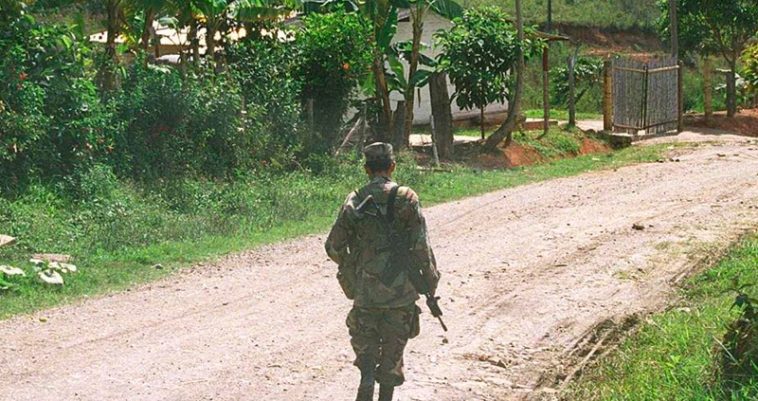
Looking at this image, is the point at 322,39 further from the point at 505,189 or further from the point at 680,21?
the point at 680,21

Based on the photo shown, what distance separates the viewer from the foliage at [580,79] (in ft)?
115

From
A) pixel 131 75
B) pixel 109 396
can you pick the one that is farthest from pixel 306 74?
pixel 109 396

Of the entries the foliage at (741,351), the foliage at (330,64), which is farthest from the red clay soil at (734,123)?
the foliage at (741,351)

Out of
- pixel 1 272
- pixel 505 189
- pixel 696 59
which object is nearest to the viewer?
pixel 1 272

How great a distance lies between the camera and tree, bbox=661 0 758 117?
30.0m

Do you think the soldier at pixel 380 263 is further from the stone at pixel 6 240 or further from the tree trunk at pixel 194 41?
the tree trunk at pixel 194 41

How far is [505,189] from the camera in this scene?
709 inches

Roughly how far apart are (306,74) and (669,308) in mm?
10939

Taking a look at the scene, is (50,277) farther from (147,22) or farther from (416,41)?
(416,41)

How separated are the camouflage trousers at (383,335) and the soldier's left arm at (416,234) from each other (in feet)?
0.88

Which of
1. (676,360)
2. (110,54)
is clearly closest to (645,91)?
(110,54)

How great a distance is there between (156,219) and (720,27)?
22.0 meters

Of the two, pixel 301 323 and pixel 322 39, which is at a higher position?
pixel 322 39

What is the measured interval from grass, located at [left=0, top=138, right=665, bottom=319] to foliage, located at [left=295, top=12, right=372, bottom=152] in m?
1.57
